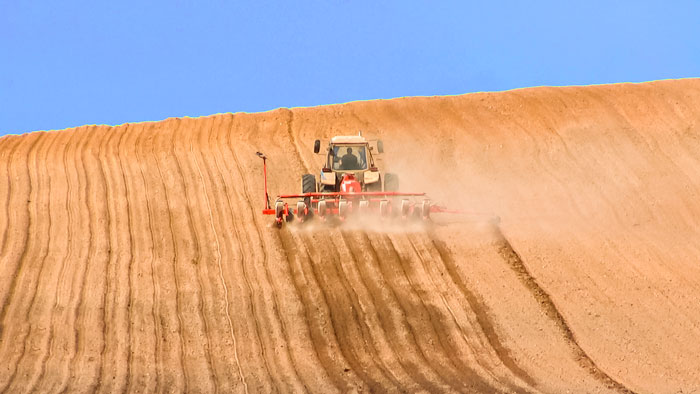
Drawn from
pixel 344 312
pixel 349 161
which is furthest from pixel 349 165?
pixel 344 312

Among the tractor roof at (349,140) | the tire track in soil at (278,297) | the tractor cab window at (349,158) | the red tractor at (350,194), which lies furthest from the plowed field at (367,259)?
the tractor roof at (349,140)

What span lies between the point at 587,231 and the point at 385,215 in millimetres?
4464

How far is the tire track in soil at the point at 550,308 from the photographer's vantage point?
1401 centimetres

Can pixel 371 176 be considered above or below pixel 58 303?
above

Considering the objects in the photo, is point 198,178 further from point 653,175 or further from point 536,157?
point 653,175

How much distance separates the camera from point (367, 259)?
18734mm

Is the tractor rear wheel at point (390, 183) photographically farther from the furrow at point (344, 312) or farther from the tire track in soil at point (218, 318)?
the tire track in soil at point (218, 318)

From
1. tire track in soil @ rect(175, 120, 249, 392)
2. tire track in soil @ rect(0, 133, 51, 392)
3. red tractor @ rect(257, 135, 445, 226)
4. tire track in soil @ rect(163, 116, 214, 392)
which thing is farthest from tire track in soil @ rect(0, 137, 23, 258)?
red tractor @ rect(257, 135, 445, 226)

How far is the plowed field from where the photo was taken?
559 inches

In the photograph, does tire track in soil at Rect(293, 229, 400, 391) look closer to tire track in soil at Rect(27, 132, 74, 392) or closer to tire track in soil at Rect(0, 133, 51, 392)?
tire track in soil at Rect(27, 132, 74, 392)

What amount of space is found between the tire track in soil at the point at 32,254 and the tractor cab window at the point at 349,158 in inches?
249

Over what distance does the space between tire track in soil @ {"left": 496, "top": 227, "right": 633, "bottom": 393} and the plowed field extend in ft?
0.18

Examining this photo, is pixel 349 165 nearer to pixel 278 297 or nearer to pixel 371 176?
pixel 371 176

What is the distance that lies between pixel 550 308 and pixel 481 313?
1240 millimetres
